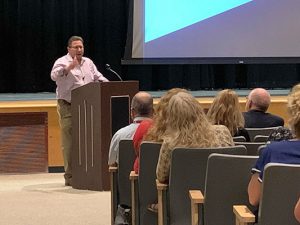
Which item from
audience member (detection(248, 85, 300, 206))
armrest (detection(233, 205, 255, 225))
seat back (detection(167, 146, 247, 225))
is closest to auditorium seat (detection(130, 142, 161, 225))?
seat back (detection(167, 146, 247, 225))

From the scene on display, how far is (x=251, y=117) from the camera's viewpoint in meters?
4.94

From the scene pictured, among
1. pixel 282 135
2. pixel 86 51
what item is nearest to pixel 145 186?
pixel 282 135

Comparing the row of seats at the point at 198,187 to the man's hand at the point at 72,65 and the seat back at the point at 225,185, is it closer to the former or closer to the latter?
the seat back at the point at 225,185

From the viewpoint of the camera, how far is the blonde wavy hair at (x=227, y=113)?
4262 mm

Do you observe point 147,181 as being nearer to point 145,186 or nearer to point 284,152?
point 145,186

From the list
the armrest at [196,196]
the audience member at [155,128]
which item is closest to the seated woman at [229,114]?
the audience member at [155,128]

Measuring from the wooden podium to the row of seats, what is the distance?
1889 mm

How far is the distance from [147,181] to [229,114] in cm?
77

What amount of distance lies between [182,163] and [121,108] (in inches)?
111

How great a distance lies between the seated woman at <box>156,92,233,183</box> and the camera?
11.4 feet

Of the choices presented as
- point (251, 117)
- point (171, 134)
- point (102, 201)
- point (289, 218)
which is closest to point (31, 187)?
point (102, 201)

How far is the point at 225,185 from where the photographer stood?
3111 mm

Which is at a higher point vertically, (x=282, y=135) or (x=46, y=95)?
(x=282, y=135)

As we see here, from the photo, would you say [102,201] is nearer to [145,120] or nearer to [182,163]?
[145,120]
